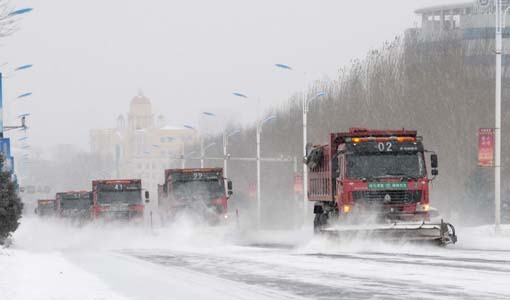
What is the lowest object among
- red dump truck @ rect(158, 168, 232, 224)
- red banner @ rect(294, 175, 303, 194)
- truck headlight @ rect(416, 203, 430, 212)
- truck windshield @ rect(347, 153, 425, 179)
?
red banner @ rect(294, 175, 303, 194)

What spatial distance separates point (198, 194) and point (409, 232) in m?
19.5

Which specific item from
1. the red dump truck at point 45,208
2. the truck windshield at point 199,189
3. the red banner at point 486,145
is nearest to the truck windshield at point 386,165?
the red banner at point 486,145

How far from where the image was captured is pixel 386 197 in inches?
1115

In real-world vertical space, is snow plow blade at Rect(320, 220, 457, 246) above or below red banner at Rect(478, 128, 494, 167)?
below

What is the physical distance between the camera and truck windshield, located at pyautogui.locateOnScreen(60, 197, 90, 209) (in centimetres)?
6165

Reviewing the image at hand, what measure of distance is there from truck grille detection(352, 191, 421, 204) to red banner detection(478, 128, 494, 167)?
38.6 ft

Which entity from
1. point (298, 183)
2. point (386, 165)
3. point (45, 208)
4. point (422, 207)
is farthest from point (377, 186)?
point (45, 208)

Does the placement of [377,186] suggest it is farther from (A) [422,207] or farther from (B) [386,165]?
(A) [422,207]

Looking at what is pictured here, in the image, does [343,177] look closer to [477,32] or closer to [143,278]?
[143,278]

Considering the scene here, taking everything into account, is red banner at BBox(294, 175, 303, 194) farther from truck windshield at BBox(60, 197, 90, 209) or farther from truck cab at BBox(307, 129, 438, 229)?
truck cab at BBox(307, 129, 438, 229)

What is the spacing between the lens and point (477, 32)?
393ft

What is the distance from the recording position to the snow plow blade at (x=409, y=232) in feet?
86.8

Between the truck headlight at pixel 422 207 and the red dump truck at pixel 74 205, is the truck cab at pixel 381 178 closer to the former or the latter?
the truck headlight at pixel 422 207

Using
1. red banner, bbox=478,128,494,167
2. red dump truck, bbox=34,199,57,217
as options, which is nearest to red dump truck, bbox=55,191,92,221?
red dump truck, bbox=34,199,57,217
